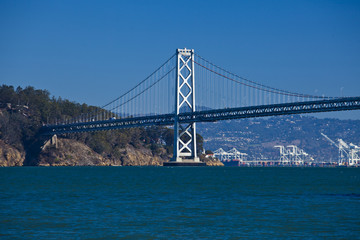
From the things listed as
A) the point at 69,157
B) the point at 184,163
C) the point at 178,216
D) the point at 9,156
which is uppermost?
the point at 69,157

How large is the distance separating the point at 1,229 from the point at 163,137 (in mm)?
135251

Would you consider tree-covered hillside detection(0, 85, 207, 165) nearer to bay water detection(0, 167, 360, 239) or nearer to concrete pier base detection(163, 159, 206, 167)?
concrete pier base detection(163, 159, 206, 167)

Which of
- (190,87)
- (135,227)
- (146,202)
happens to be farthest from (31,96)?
(135,227)

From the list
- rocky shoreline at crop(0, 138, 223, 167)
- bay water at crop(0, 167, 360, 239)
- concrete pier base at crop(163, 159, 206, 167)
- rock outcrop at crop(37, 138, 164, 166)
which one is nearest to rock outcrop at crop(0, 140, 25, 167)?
rocky shoreline at crop(0, 138, 223, 167)

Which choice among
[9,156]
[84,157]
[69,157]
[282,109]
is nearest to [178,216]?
[282,109]

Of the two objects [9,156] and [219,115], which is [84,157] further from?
[219,115]

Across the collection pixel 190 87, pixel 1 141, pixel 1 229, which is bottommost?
pixel 1 229

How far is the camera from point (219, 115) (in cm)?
9694

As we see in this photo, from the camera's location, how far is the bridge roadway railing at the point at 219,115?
8094cm

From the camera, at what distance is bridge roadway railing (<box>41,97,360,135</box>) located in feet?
A: 266

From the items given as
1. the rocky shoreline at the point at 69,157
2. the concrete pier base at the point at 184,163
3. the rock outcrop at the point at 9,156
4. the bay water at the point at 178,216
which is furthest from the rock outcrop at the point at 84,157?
the bay water at the point at 178,216

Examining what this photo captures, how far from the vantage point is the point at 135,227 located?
23.1 metres

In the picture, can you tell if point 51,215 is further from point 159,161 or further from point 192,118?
point 159,161

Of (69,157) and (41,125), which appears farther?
(41,125)
